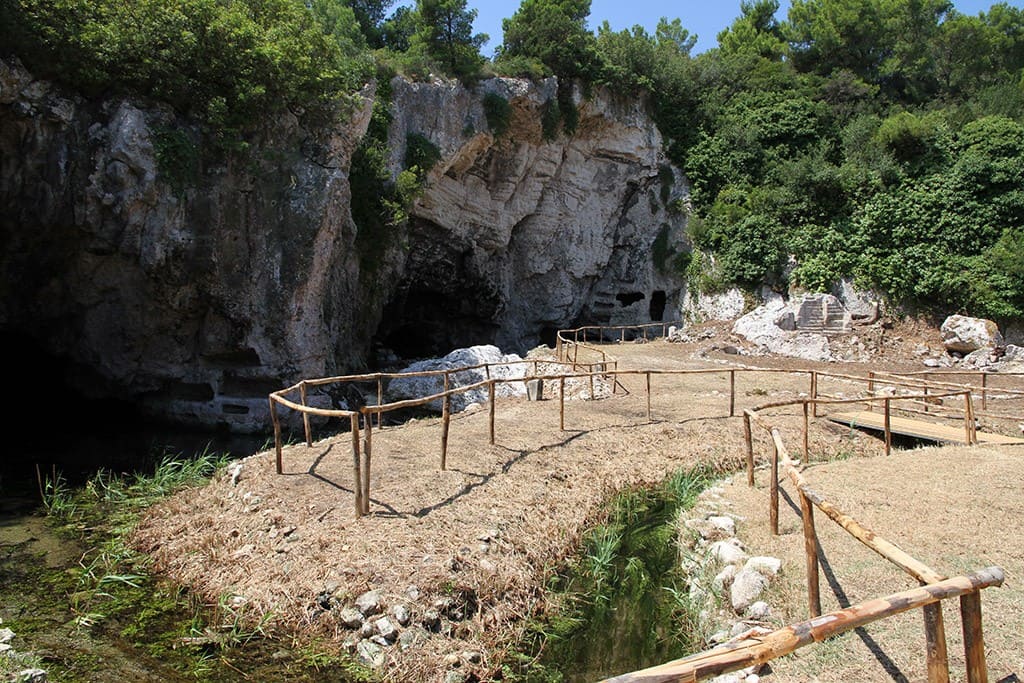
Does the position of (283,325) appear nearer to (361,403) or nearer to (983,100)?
(361,403)

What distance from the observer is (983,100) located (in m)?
25.2

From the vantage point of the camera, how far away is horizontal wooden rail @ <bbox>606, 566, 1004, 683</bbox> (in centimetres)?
247

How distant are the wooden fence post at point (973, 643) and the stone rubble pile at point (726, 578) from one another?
3.73ft

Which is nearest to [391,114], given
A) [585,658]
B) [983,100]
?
[585,658]

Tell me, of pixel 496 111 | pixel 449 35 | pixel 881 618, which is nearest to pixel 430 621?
pixel 881 618

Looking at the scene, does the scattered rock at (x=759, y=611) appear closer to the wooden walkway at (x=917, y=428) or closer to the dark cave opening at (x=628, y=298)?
the wooden walkway at (x=917, y=428)

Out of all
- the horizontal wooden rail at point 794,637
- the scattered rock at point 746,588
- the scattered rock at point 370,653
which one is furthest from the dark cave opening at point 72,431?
the horizontal wooden rail at point 794,637

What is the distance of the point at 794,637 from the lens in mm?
2732

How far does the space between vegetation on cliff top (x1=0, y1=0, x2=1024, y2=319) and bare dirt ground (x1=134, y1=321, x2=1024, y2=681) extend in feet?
28.6

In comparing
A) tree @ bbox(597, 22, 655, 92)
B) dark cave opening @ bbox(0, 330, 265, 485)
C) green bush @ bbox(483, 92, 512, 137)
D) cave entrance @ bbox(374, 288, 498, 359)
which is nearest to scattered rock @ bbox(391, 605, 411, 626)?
dark cave opening @ bbox(0, 330, 265, 485)

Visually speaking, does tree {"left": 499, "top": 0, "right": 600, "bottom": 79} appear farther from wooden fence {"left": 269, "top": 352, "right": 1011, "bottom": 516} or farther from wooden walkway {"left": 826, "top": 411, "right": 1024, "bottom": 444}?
wooden walkway {"left": 826, "top": 411, "right": 1024, "bottom": 444}

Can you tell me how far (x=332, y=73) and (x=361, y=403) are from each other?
24.8 ft

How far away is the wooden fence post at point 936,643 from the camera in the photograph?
2.96 metres

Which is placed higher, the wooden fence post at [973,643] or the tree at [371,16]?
the tree at [371,16]
